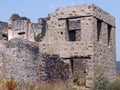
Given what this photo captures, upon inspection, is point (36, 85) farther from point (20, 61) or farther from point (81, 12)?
point (81, 12)

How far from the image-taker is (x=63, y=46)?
20.0 metres

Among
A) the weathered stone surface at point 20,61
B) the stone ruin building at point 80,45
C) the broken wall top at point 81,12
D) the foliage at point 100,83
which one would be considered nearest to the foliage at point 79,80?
the stone ruin building at point 80,45

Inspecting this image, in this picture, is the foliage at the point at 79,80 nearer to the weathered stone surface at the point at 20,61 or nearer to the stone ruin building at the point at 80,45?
the stone ruin building at the point at 80,45

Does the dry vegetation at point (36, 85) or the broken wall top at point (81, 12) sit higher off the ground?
the broken wall top at point (81, 12)

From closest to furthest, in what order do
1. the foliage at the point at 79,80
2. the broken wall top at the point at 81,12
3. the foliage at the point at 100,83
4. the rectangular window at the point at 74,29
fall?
1. the foliage at the point at 100,83
2. the broken wall top at the point at 81,12
3. the foliage at the point at 79,80
4. the rectangular window at the point at 74,29

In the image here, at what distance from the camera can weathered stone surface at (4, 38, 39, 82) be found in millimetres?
15055

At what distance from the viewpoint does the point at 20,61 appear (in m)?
15.1

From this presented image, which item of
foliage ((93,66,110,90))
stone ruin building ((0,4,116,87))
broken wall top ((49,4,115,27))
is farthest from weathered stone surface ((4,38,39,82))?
broken wall top ((49,4,115,27))

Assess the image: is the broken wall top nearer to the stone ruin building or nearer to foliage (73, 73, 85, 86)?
the stone ruin building

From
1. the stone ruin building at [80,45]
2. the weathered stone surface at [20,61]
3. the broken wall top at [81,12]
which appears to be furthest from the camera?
the broken wall top at [81,12]

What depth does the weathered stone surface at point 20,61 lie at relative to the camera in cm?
1505

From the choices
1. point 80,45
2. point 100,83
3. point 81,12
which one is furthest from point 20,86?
point 81,12

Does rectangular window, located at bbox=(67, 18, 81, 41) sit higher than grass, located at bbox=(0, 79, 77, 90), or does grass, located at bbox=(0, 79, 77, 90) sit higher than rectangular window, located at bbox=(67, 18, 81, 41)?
rectangular window, located at bbox=(67, 18, 81, 41)

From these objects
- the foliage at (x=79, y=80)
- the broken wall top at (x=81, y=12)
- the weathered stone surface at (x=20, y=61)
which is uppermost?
the broken wall top at (x=81, y=12)
